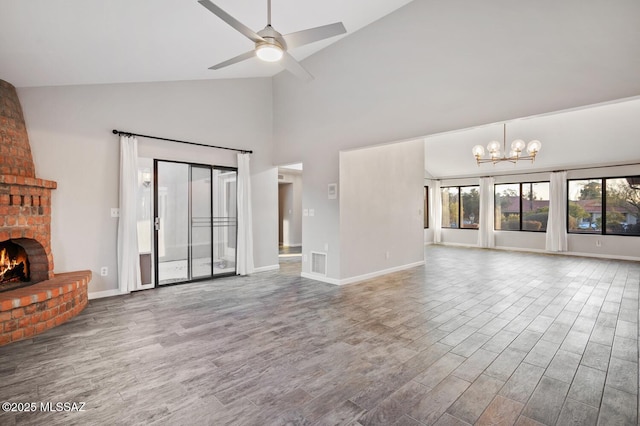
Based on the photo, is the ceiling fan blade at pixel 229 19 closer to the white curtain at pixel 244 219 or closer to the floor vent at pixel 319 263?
the white curtain at pixel 244 219

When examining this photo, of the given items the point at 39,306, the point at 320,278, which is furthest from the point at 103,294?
the point at 320,278

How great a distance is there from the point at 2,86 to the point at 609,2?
21.7 ft

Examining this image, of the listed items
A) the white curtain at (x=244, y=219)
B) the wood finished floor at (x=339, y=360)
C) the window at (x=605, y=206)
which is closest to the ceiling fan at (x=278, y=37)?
the wood finished floor at (x=339, y=360)

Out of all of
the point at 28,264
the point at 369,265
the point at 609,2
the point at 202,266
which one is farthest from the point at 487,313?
the point at 28,264

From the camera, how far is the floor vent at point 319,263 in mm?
5659

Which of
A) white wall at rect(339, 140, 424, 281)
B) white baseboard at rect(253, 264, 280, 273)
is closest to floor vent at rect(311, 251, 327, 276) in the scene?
white wall at rect(339, 140, 424, 281)

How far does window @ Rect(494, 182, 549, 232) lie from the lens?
959cm

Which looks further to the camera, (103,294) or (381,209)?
(381,209)

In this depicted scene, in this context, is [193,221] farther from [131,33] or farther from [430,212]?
[430,212]

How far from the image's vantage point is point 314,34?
266 centimetres

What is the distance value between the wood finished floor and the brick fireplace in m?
0.23

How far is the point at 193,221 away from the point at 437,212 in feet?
30.7

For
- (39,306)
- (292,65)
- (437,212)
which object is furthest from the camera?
Result: (437,212)

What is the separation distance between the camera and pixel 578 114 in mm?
6395
